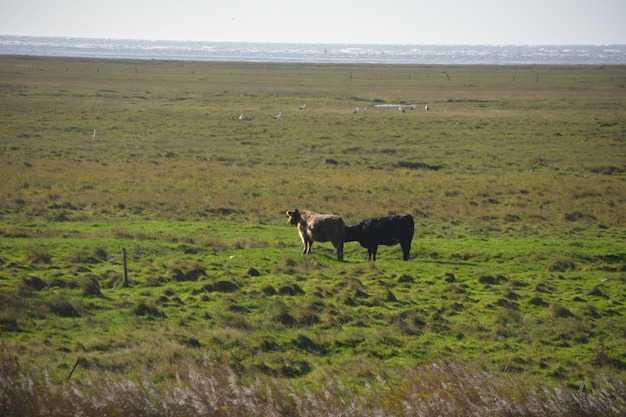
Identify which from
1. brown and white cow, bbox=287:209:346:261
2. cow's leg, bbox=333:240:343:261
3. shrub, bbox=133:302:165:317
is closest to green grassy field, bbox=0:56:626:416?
shrub, bbox=133:302:165:317

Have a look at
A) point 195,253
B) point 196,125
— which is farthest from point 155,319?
point 196,125

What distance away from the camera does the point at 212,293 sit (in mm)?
17906

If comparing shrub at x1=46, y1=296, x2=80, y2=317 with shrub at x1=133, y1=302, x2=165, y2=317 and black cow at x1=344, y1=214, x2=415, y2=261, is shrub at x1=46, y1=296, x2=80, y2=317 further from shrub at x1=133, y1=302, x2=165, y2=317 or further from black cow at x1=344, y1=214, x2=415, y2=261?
black cow at x1=344, y1=214, x2=415, y2=261

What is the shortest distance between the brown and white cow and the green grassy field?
1.45 feet

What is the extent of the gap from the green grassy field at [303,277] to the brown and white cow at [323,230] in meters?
0.44

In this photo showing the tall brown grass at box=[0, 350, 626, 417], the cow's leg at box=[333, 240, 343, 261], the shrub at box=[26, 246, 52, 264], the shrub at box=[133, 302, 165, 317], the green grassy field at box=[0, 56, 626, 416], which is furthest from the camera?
the cow's leg at box=[333, 240, 343, 261]

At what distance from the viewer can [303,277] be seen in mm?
19859

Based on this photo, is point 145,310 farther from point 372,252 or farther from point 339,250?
point 372,252

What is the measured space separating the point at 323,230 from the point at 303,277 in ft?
9.82

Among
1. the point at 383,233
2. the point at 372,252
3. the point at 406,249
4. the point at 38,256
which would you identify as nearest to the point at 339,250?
the point at 372,252

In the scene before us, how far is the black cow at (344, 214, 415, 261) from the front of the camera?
2273cm

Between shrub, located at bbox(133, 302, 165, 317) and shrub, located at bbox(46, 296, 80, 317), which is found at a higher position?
shrub, located at bbox(46, 296, 80, 317)

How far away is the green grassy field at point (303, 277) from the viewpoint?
11523 millimetres

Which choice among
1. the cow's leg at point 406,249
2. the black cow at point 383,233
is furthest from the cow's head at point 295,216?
the cow's leg at point 406,249
